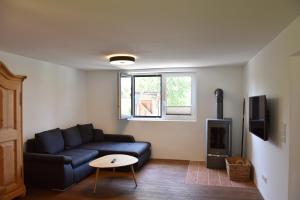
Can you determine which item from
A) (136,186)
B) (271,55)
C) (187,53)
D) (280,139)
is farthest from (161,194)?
(271,55)

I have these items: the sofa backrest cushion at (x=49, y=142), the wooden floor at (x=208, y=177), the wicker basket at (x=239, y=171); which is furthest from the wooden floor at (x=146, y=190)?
the sofa backrest cushion at (x=49, y=142)

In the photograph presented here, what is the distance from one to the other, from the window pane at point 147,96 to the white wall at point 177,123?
311 mm

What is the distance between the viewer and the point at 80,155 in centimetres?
429

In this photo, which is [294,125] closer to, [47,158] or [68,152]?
[47,158]

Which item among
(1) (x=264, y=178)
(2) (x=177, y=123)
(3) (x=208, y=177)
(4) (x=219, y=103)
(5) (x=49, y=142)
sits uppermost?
(4) (x=219, y=103)

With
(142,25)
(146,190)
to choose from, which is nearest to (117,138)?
(146,190)

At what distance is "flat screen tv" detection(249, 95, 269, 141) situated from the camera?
2.92 m

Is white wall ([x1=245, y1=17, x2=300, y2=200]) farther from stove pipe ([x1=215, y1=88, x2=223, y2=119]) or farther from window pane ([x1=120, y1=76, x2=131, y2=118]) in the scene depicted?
window pane ([x1=120, y1=76, x2=131, y2=118])

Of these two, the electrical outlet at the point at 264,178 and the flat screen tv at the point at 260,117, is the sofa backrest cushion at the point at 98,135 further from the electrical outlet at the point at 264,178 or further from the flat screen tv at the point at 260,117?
the electrical outlet at the point at 264,178

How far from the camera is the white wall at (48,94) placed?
4.14 m

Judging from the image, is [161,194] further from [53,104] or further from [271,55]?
[53,104]

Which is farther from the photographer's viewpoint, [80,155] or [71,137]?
[71,137]

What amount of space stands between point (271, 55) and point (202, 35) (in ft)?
3.23

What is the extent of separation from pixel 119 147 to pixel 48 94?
1.79 metres
